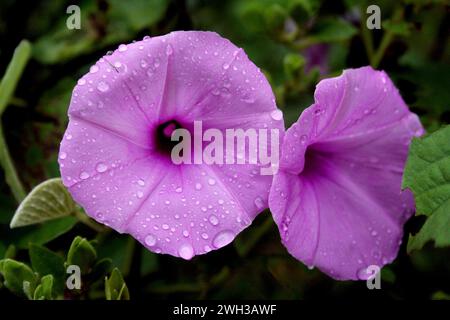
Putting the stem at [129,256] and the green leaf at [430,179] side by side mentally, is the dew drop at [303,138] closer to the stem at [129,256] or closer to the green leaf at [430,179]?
the green leaf at [430,179]

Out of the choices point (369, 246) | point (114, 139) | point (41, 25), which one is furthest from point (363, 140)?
point (41, 25)

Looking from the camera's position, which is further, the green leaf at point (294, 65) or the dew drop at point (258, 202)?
the green leaf at point (294, 65)

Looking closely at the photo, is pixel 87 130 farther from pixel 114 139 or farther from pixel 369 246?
pixel 369 246

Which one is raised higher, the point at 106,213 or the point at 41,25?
the point at 41,25

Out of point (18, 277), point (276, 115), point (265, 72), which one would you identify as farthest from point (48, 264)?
point (265, 72)

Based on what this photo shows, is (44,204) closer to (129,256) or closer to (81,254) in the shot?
(81,254)

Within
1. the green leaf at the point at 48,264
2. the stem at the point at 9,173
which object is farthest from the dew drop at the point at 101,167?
the stem at the point at 9,173
